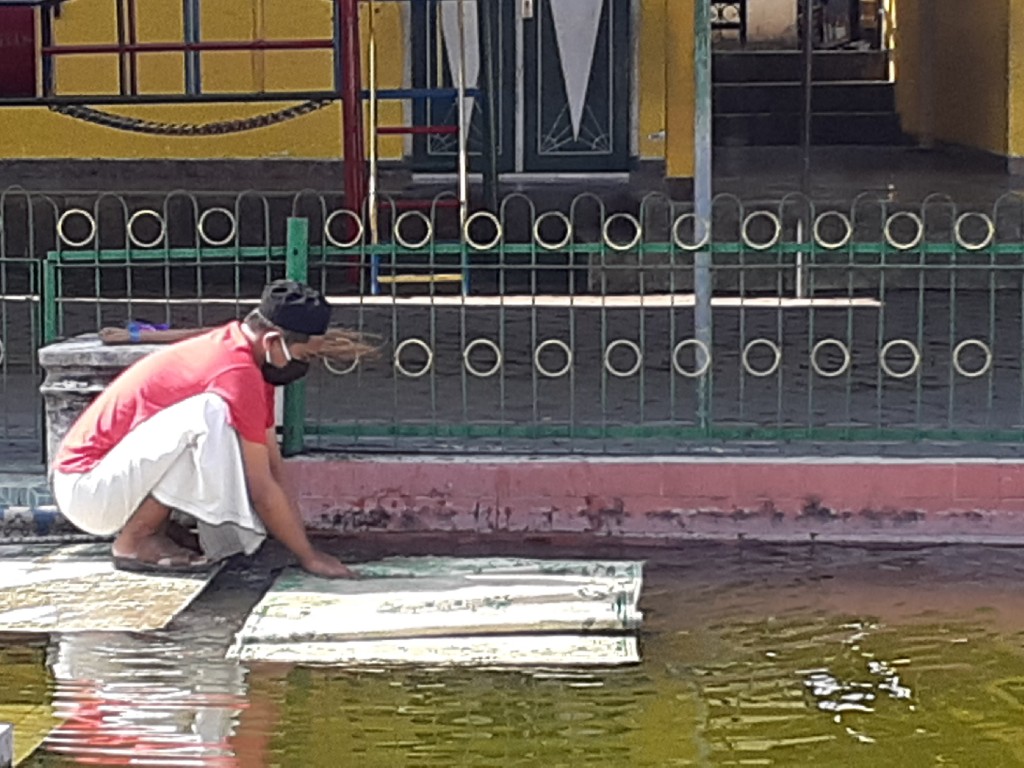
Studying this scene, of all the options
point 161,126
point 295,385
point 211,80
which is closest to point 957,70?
point 211,80

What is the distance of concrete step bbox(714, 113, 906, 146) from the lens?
18094mm

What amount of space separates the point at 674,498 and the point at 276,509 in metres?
1.66

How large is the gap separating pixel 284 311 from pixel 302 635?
1066mm

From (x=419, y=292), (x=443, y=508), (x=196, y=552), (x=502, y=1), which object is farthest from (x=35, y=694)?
(x=502, y=1)

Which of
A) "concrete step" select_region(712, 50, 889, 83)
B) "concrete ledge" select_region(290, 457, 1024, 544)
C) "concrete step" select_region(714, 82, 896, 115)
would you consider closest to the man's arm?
"concrete ledge" select_region(290, 457, 1024, 544)

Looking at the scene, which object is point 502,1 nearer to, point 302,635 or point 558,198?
point 558,198

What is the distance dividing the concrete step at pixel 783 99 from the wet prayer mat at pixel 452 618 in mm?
11836

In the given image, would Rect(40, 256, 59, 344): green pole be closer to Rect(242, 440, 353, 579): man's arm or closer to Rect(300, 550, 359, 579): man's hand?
Rect(242, 440, 353, 579): man's arm

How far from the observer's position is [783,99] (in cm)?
1836

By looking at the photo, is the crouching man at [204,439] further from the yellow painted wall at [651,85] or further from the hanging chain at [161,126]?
the yellow painted wall at [651,85]

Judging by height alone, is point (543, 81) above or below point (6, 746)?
above

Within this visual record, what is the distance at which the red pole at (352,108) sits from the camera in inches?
441

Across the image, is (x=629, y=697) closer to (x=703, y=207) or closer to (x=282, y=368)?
(x=282, y=368)

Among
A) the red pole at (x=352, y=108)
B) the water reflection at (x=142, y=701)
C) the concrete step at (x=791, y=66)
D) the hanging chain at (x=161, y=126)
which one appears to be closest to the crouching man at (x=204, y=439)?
the water reflection at (x=142, y=701)
